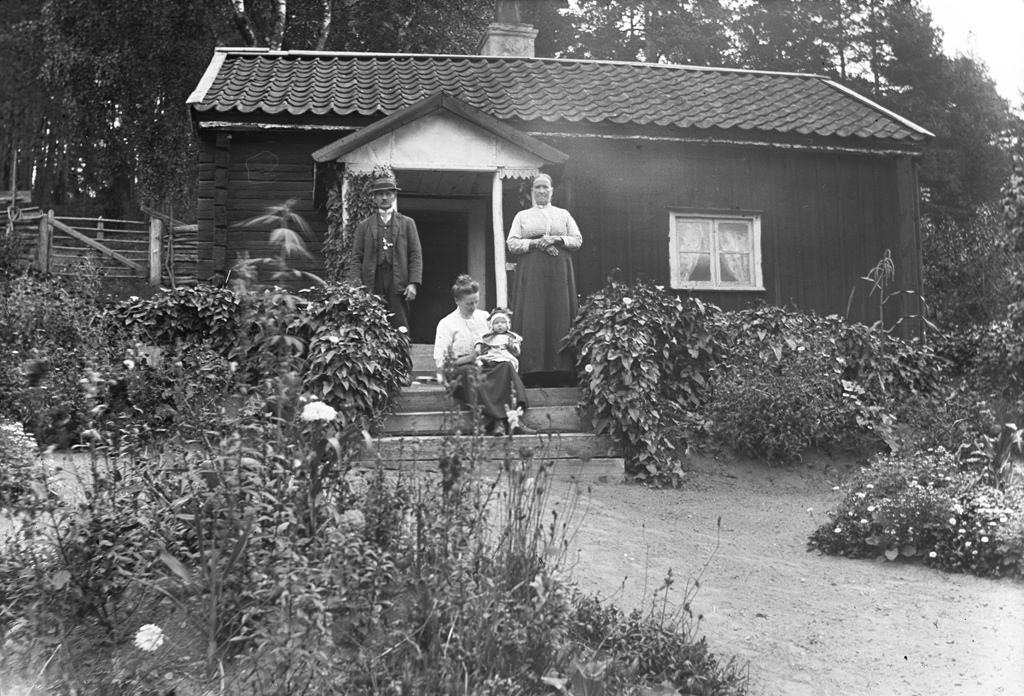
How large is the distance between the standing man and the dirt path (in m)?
3.29

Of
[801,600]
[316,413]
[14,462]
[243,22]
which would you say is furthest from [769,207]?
[243,22]

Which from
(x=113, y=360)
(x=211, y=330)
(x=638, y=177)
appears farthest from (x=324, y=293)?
(x=638, y=177)

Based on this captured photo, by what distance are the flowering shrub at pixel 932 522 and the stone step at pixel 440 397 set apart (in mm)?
2876

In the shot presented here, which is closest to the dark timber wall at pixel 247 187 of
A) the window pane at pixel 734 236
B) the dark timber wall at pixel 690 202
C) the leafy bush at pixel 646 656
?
the dark timber wall at pixel 690 202

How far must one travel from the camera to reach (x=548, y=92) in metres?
12.7

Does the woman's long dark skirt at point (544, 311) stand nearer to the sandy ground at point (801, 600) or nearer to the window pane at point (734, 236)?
the sandy ground at point (801, 600)

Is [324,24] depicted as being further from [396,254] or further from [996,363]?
[996,363]

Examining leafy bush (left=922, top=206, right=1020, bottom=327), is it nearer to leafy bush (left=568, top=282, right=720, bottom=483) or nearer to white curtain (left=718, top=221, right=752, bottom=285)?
white curtain (left=718, top=221, right=752, bottom=285)

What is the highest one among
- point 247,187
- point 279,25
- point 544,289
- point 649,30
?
point 649,30

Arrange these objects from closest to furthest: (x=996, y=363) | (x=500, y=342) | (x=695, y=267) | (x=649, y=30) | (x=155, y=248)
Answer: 1. (x=500, y=342)
2. (x=996, y=363)
3. (x=695, y=267)
4. (x=155, y=248)
5. (x=649, y=30)

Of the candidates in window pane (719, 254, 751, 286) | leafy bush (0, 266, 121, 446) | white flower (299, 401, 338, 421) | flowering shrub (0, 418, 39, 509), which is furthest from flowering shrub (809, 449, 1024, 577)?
window pane (719, 254, 751, 286)

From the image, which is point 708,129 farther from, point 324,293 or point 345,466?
point 345,466

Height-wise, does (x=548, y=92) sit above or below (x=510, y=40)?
below

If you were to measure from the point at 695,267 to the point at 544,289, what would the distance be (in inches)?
174
